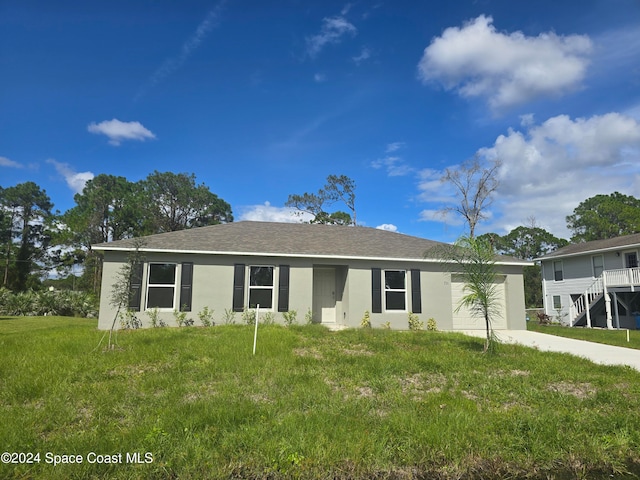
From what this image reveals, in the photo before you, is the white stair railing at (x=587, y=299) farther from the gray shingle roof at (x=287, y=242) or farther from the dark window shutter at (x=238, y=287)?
the dark window shutter at (x=238, y=287)

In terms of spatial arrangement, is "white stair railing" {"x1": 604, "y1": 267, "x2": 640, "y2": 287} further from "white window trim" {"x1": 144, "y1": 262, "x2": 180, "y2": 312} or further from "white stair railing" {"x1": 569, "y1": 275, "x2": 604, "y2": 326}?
"white window trim" {"x1": 144, "y1": 262, "x2": 180, "y2": 312}

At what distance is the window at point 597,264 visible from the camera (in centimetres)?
2236

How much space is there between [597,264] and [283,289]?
20361 mm

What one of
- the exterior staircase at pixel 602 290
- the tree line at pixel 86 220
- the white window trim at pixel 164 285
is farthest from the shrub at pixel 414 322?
the tree line at pixel 86 220

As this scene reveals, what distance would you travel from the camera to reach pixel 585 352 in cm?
968

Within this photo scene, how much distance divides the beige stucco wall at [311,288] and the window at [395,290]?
0.62ft

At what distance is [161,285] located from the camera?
42.4 ft

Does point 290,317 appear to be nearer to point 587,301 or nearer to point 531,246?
point 587,301

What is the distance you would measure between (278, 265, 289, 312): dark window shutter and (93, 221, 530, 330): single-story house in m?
0.04

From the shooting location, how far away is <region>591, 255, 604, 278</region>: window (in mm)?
22359

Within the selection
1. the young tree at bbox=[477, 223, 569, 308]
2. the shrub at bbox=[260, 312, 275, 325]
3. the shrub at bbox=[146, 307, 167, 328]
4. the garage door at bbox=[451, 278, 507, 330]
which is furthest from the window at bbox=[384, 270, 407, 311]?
the young tree at bbox=[477, 223, 569, 308]

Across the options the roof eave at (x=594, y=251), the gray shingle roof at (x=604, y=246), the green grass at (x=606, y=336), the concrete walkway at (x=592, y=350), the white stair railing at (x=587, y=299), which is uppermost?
the gray shingle roof at (x=604, y=246)

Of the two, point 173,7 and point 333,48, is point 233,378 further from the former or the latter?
point 333,48

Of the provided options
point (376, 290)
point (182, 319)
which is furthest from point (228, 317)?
point (376, 290)
